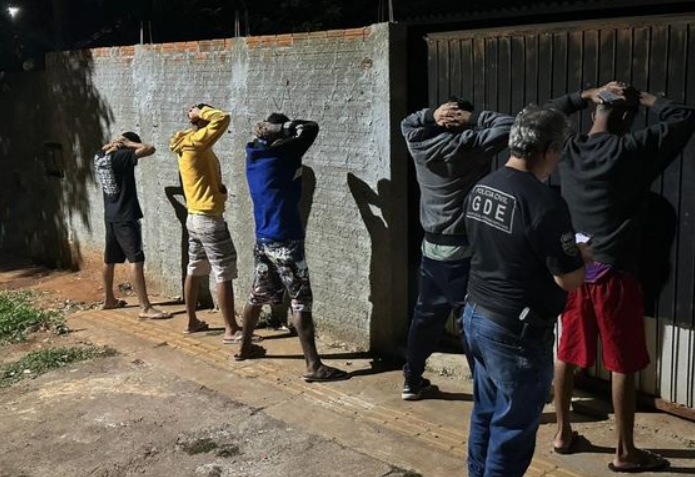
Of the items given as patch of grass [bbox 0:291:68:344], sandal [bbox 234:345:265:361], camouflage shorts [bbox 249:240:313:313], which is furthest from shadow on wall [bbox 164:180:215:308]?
camouflage shorts [bbox 249:240:313:313]

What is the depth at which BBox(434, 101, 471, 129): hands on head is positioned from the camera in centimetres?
548

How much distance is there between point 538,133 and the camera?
3.79 meters

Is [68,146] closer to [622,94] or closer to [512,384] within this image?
[622,94]

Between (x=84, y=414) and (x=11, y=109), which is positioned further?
(x=11, y=109)

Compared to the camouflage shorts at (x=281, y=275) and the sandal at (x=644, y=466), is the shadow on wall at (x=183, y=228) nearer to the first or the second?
the camouflage shorts at (x=281, y=275)

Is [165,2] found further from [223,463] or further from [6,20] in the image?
[223,463]

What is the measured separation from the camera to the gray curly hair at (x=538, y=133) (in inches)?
149

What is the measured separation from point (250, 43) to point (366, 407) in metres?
3.60

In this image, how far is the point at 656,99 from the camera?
14.9ft

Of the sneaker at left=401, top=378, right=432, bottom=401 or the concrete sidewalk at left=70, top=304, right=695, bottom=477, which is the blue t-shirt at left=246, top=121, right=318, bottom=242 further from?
the sneaker at left=401, top=378, right=432, bottom=401

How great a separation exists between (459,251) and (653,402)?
1.57m

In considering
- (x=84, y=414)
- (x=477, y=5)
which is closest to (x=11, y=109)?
(x=84, y=414)

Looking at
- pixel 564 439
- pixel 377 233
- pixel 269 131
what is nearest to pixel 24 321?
pixel 269 131

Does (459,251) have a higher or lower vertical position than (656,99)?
lower
